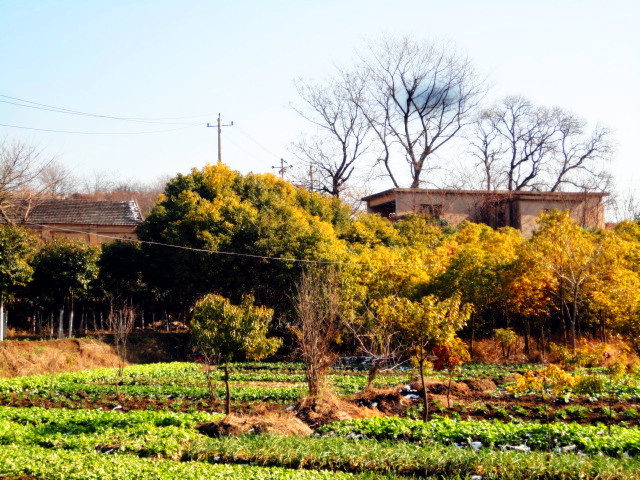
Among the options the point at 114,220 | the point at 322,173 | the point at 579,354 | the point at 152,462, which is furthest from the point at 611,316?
the point at 114,220

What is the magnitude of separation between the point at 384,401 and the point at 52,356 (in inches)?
674

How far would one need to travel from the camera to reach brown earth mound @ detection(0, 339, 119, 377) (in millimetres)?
26891

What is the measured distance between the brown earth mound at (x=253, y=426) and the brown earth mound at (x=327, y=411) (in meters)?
0.86

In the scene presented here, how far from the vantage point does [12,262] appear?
2955 centimetres

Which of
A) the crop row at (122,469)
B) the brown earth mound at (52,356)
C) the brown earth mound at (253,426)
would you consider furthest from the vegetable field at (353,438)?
the brown earth mound at (52,356)

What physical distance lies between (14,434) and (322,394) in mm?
7174

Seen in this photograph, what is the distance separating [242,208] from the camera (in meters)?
34.2

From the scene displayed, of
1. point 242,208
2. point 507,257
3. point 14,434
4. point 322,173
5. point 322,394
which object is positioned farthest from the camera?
point 322,173

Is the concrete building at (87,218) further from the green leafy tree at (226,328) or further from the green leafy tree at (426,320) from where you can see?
the green leafy tree at (426,320)

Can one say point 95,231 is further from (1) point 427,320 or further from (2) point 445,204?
(1) point 427,320

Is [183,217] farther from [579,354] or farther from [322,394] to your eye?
[579,354]

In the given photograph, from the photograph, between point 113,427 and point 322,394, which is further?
point 322,394

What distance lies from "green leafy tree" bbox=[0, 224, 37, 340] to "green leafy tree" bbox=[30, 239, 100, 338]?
1625mm

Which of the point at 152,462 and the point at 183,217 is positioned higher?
the point at 183,217
